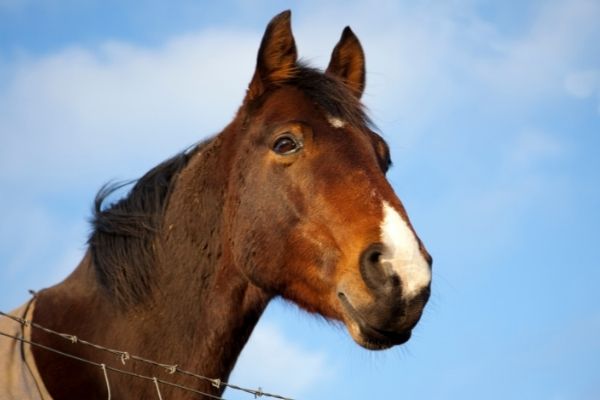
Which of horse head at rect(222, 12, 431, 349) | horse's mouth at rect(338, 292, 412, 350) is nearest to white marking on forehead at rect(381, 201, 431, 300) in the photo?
horse head at rect(222, 12, 431, 349)

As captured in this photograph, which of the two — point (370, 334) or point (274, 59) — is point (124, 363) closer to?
point (370, 334)

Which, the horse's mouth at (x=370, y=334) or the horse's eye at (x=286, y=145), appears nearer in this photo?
the horse's mouth at (x=370, y=334)

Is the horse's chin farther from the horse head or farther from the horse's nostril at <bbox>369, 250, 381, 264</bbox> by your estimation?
the horse's nostril at <bbox>369, 250, 381, 264</bbox>

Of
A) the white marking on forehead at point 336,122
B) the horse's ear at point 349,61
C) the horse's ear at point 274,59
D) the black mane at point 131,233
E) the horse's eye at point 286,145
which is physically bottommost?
the black mane at point 131,233

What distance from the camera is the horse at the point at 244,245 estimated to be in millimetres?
5004

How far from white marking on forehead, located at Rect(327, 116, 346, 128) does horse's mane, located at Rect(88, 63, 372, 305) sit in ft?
0.11

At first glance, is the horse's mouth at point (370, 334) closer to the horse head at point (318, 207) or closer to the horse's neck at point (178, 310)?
the horse head at point (318, 207)

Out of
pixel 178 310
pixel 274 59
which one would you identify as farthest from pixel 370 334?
pixel 274 59

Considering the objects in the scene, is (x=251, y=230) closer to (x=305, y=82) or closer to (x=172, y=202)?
(x=172, y=202)

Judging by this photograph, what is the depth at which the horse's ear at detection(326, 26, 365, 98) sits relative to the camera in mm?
6750

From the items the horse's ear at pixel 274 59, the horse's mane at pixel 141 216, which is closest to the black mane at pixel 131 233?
the horse's mane at pixel 141 216

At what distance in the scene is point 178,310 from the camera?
544 cm

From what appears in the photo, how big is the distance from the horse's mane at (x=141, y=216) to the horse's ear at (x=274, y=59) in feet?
0.21

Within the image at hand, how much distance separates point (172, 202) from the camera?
584 centimetres
